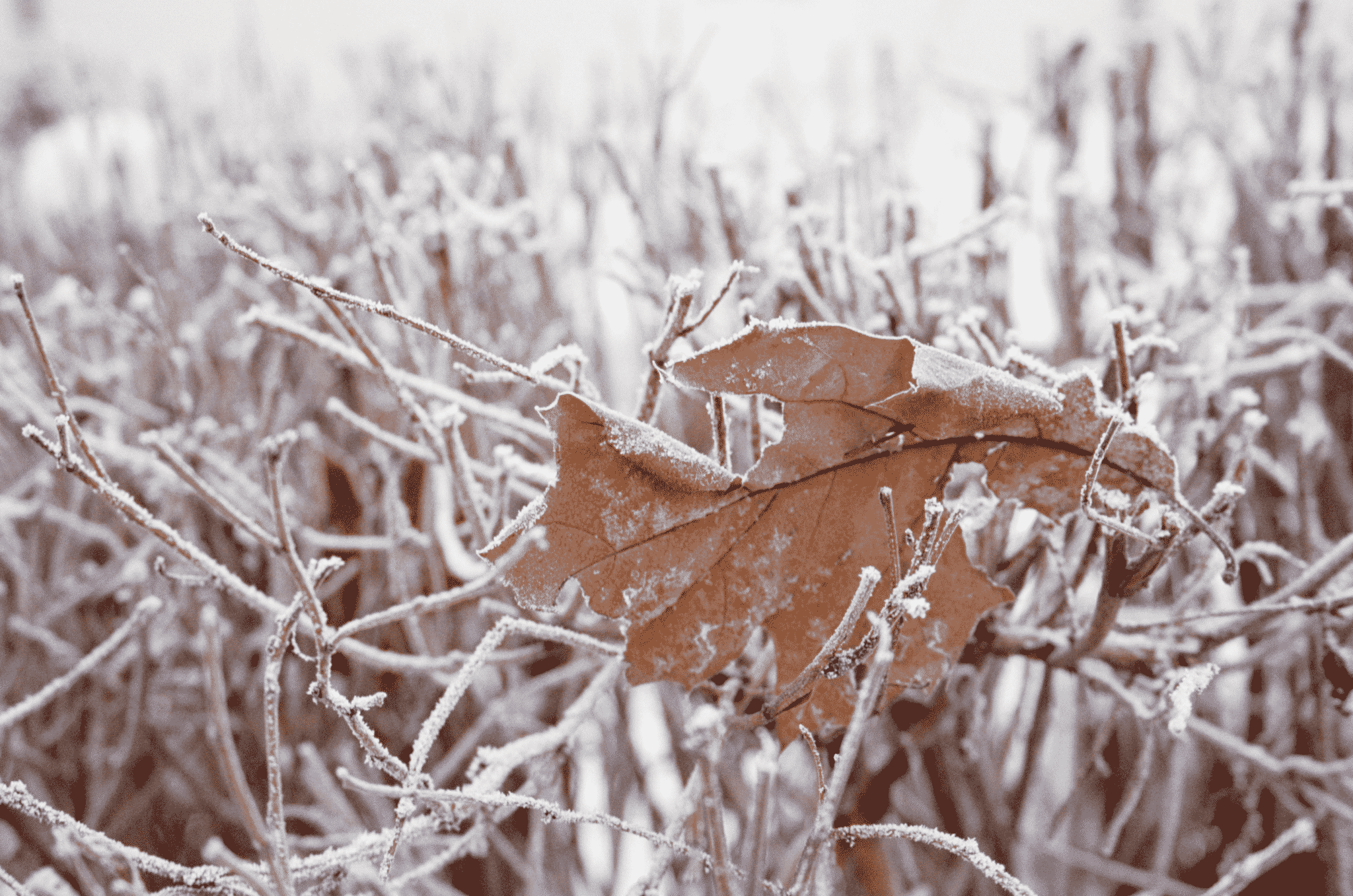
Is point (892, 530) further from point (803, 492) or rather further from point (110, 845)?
point (110, 845)

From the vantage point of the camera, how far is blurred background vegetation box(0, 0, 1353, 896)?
0.86 metres

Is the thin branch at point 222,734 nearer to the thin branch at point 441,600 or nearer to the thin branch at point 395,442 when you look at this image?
the thin branch at point 441,600

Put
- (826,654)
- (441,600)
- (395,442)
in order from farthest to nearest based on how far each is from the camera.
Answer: (395,442), (441,600), (826,654)

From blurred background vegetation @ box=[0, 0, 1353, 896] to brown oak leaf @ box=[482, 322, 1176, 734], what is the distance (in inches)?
3.4

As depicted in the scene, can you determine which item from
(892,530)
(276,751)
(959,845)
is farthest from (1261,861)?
(276,751)

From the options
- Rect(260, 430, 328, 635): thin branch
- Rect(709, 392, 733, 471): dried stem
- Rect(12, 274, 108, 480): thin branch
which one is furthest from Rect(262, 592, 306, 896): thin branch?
Rect(709, 392, 733, 471): dried stem

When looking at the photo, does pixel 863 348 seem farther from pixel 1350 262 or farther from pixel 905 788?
pixel 1350 262

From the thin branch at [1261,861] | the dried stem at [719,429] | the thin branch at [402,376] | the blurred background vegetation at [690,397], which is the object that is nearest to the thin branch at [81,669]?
the blurred background vegetation at [690,397]

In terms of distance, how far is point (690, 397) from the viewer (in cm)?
117

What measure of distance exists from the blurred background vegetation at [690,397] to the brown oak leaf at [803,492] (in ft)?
0.28

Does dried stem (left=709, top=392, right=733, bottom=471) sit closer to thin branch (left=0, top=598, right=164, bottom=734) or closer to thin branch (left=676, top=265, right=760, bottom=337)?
thin branch (left=676, top=265, right=760, bottom=337)

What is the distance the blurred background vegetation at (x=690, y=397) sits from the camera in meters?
0.86

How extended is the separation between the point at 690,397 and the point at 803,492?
595mm

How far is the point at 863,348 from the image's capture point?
1.78 feet
